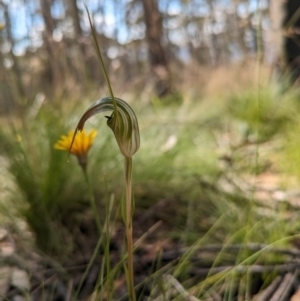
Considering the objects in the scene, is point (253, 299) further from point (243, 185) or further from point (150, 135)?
point (150, 135)

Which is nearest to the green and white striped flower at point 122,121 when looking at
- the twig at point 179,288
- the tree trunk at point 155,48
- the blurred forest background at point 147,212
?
the blurred forest background at point 147,212

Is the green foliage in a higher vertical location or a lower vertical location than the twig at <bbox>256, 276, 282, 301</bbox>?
lower

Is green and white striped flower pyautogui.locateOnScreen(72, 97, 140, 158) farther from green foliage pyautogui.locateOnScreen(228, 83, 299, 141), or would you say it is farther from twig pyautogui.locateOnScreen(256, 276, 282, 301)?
green foliage pyautogui.locateOnScreen(228, 83, 299, 141)

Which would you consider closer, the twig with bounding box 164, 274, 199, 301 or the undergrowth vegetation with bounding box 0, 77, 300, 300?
the twig with bounding box 164, 274, 199, 301

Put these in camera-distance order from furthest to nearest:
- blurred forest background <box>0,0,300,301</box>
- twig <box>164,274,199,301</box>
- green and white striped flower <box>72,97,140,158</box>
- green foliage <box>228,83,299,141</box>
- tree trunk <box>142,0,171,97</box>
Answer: tree trunk <box>142,0,171,97</box> → green foliage <box>228,83,299,141</box> → blurred forest background <box>0,0,300,301</box> → twig <box>164,274,199,301</box> → green and white striped flower <box>72,97,140,158</box>

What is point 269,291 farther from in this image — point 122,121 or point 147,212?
point 147,212

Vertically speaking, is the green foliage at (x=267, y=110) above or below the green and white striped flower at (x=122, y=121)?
below

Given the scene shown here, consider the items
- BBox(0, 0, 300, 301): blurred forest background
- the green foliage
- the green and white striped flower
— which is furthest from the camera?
the green foliage

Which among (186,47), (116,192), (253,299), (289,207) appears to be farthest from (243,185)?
(186,47)

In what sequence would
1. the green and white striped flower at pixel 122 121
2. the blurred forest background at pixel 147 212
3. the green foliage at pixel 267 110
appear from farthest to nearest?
the green foliage at pixel 267 110 → the blurred forest background at pixel 147 212 → the green and white striped flower at pixel 122 121

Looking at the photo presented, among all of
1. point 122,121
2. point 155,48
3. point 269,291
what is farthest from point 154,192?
point 155,48

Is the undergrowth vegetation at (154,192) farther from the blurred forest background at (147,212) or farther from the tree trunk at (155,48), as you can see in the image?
the tree trunk at (155,48)

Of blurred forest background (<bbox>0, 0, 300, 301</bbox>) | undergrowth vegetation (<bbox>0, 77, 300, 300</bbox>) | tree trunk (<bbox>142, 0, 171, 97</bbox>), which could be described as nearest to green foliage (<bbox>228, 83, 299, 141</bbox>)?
blurred forest background (<bbox>0, 0, 300, 301</bbox>)
